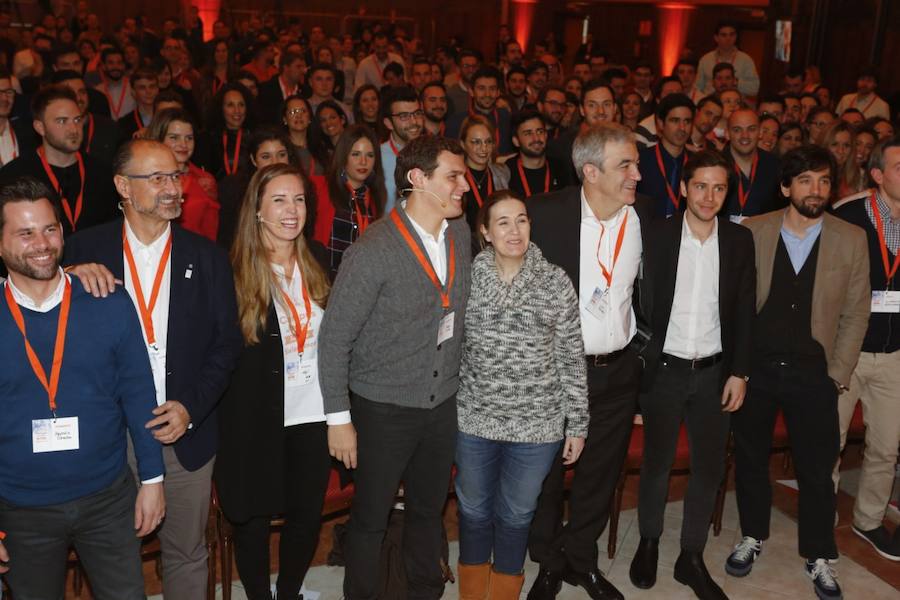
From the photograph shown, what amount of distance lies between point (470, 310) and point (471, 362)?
0.61 feet

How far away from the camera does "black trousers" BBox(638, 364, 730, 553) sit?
3.49m

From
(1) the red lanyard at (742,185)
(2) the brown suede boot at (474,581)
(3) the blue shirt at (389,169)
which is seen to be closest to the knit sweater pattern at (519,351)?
(2) the brown suede boot at (474,581)

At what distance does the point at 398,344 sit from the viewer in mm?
2859

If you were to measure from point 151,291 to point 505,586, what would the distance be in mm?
1742

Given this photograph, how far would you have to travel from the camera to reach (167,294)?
2756mm

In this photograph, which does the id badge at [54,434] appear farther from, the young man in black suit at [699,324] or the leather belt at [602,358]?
the young man in black suit at [699,324]

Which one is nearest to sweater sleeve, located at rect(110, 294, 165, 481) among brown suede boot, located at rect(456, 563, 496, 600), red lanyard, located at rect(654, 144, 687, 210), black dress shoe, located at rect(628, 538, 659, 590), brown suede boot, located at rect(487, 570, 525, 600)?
brown suede boot, located at rect(456, 563, 496, 600)

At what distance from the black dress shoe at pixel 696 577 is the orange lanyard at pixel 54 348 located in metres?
2.66

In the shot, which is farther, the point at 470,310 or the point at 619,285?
the point at 619,285

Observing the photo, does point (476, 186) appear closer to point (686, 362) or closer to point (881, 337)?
point (686, 362)

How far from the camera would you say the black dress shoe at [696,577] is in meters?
3.61

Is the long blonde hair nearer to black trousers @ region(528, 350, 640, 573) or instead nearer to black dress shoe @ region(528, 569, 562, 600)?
black trousers @ region(528, 350, 640, 573)

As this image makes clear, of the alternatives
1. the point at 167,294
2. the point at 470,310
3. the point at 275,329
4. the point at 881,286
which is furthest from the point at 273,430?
the point at 881,286

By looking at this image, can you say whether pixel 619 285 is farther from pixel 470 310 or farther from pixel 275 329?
pixel 275 329
